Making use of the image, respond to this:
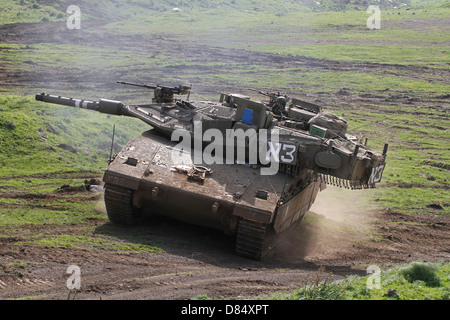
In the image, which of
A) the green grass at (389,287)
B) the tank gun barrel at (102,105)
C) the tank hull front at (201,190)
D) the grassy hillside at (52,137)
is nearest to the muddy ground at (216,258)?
the green grass at (389,287)

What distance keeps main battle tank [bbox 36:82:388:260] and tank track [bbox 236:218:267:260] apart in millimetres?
24

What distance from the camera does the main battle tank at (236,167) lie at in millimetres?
15336

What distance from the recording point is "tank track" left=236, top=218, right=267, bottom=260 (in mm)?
14977

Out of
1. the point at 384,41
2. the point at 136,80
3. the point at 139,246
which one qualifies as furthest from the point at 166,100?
the point at 384,41

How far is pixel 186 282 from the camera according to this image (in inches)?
502

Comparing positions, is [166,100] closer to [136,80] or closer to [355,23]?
[136,80]

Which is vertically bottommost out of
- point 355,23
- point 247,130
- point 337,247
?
point 337,247

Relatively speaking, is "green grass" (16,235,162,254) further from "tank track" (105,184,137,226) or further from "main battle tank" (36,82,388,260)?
"main battle tank" (36,82,388,260)

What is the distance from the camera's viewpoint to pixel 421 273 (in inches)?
503
